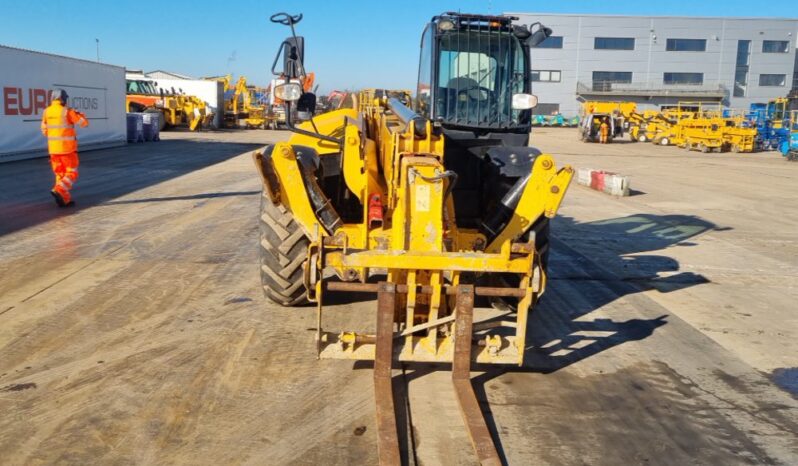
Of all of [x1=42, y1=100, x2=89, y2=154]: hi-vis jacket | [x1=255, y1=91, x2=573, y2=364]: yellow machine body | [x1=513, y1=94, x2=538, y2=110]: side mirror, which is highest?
[x1=513, y1=94, x2=538, y2=110]: side mirror

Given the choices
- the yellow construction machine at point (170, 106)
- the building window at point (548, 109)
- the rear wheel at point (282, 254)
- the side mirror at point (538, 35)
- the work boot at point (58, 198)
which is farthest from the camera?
the building window at point (548, 109)

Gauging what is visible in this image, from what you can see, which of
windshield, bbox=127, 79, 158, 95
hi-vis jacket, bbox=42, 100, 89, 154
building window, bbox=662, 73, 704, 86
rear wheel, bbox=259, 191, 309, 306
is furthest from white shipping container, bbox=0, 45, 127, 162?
building window, bbox=662, 73, 704, 86

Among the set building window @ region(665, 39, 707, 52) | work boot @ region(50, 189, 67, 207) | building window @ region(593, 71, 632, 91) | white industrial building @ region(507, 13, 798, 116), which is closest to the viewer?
work boot @ region(50, 189, 67, 207)

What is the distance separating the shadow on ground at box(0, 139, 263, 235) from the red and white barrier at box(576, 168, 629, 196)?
10572 millimetres

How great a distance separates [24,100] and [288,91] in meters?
18.2

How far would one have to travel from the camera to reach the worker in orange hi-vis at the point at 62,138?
37.8 ft

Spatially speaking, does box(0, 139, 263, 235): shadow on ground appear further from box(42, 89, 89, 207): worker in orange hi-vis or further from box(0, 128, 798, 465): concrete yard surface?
box(0, 128, 798, 465): concrete yard surface

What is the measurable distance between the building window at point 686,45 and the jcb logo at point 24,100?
5650 centimetres

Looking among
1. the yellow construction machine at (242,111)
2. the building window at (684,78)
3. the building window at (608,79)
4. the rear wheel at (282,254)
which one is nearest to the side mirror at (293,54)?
the rear wheel at (282,254)

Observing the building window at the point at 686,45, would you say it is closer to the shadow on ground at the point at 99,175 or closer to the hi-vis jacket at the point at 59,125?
the shadow on ground at the point at 99,175

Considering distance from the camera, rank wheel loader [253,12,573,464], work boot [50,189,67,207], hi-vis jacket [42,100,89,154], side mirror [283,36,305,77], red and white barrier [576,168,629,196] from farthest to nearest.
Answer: red and white barrier [576,168,629,196] → work boot [50,189,67,207] → hi-vis jacket [42,100,89,154] → side mirror [283,36,305,77] → wheel loader [253,12,573,464]

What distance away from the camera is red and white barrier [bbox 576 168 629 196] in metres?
16.6

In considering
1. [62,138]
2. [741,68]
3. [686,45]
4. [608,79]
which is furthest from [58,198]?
[741,68]

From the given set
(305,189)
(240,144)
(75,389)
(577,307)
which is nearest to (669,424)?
(577,307)
